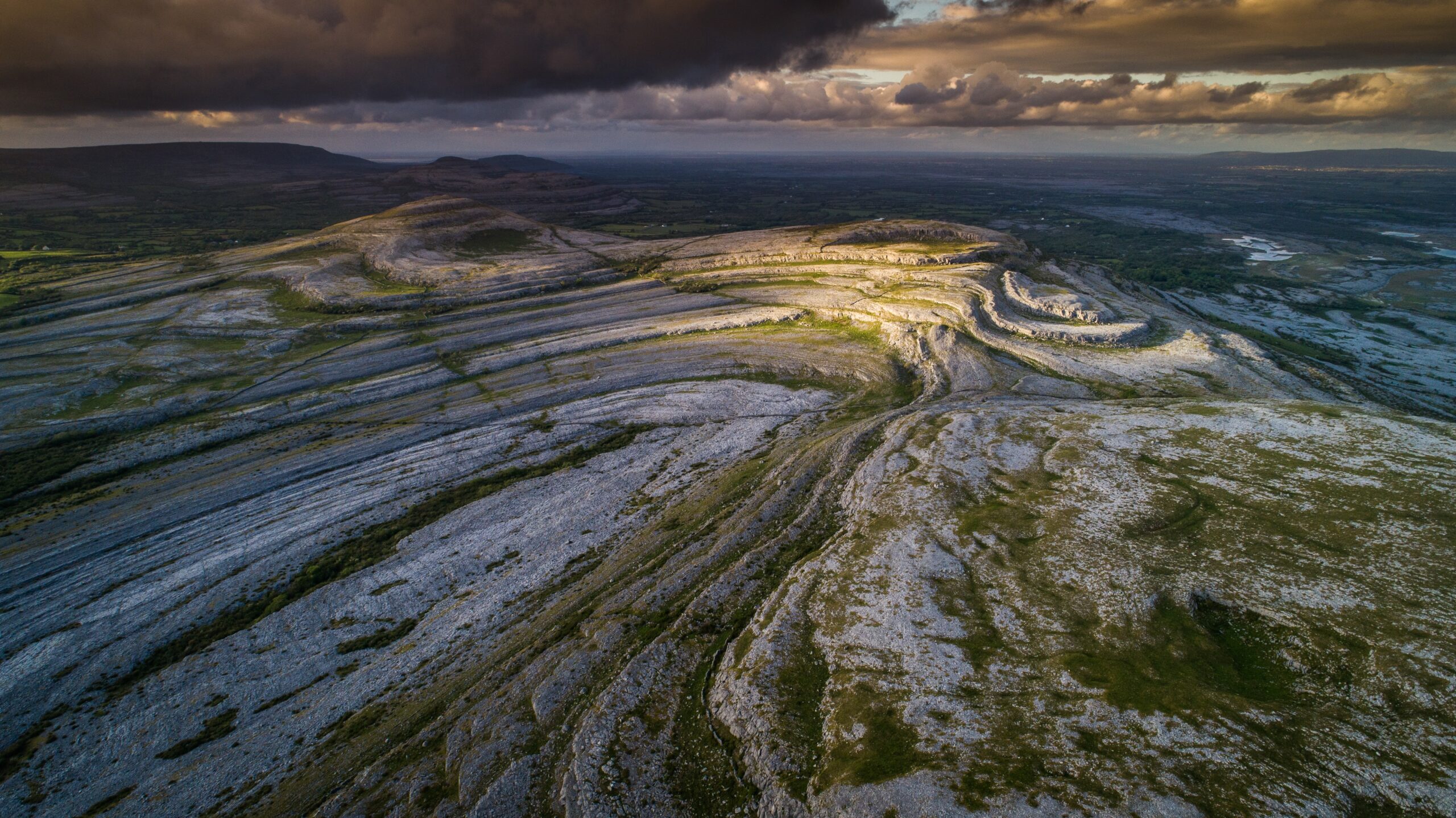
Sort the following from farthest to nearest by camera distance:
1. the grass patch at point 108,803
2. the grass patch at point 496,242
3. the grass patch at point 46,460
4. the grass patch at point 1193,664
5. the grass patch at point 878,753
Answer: the grass patch at point 496,242 < the grass patch at point 46,460 < the grass patch at point 108,803 < the grass patch at point 1193,664 < the grass patch at point 878,753

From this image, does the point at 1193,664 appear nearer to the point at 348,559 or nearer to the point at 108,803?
the point at 108,803

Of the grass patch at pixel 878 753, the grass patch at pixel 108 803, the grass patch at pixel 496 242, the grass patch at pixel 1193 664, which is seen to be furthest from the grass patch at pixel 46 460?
the grass patch at pixel 496 242

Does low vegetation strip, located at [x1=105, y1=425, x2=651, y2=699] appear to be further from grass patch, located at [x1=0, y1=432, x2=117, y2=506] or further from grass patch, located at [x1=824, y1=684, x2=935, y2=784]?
grass patch, located at [x1=0, y1=432, x2=117, y2=506]

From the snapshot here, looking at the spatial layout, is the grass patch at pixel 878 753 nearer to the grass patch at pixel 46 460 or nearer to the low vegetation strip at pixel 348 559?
the low vegetation strip at pixel 348 559

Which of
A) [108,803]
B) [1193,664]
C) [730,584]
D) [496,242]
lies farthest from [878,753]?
[496,242]

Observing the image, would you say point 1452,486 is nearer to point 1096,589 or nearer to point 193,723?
point 1096,589

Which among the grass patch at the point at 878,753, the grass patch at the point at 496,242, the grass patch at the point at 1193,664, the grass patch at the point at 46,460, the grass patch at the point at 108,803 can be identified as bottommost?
the grass patch at the point at 108,803

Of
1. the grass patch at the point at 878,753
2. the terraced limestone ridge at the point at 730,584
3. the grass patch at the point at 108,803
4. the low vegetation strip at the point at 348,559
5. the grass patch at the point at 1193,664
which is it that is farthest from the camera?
the low vegetation strip at the point at 348,559
